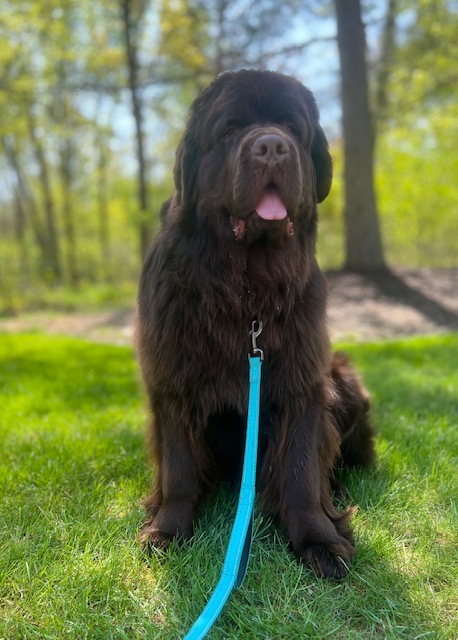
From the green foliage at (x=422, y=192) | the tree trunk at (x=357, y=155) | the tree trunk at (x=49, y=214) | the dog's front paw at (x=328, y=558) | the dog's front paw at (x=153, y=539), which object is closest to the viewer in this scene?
the dog's front paw at (x=328, y=558)

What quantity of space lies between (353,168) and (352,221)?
834 millimetres

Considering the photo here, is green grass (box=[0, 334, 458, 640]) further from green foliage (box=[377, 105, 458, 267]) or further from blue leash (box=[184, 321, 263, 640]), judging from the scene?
green foliage (box=[377, 105, 458, 267])

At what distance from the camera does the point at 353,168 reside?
8.52m

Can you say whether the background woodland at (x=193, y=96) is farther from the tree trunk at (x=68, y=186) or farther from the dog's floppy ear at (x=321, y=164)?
the dog's floppy ear at (x=321, y=164)

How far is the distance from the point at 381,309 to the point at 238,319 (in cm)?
603

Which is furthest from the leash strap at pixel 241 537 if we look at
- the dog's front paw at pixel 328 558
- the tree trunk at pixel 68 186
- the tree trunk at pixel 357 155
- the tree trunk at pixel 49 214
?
the tree trunk at pixel 68 186

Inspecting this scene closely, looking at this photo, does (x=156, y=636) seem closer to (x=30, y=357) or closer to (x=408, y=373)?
(x=408, y=373)

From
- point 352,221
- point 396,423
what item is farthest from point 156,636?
point 352,221

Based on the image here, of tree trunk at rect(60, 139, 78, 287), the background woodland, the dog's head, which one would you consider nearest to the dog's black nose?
the dog's head

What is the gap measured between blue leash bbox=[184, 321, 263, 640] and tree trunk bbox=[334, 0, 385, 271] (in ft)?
23.3

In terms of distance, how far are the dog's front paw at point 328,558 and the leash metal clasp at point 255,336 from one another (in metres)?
0.69

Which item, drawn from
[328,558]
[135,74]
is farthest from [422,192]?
[328,558]

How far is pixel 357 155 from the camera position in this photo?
8.47 m

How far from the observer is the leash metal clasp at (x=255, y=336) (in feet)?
6.46
